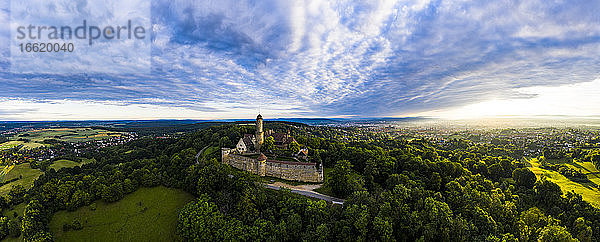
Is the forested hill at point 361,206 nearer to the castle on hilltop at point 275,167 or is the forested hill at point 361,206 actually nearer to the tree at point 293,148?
the castle on hilltop at point 275,167

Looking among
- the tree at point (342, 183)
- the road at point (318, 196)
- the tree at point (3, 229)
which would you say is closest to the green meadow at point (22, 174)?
the tree at point (3, 229)

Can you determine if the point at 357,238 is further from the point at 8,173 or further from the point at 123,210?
the point at 8,173

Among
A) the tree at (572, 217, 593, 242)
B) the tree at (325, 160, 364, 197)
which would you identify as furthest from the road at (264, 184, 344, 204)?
the tree at (572, 217, 593, 242)

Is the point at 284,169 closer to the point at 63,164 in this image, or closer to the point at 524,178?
the point at 524,178

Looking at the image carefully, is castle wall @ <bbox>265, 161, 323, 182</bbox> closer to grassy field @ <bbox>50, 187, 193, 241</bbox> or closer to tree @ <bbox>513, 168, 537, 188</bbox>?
grassy field @ <bbox>50, 187, 193, 241</bbox>

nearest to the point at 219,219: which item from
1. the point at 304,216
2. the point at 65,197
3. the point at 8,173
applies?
the point at 304,216
